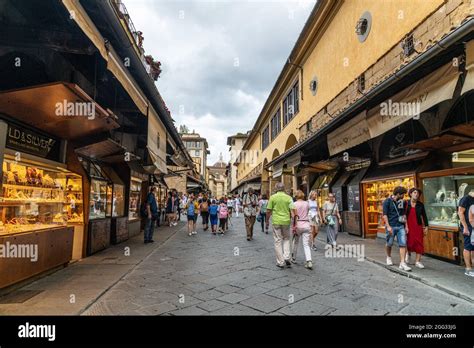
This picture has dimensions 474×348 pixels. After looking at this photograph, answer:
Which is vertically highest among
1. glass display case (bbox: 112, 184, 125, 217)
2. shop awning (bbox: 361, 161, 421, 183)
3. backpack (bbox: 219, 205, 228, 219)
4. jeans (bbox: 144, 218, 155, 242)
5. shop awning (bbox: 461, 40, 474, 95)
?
shop awning (bbox: 461, 40, 474, 95)

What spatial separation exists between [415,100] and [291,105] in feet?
43.8

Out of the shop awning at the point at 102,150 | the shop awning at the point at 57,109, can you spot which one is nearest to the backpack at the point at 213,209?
the shop awning at the point at 102,150

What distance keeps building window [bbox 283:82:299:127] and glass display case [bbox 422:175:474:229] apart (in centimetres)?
1068

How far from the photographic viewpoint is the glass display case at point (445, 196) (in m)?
6.30

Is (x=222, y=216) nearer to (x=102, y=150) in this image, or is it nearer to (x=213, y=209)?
(x=213, y=209)

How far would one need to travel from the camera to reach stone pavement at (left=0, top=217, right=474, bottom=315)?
11.9 feet

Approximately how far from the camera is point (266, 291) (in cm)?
432

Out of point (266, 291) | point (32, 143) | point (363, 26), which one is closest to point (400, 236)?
point (266, 291)

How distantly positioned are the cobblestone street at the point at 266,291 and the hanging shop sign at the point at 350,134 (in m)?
3.31

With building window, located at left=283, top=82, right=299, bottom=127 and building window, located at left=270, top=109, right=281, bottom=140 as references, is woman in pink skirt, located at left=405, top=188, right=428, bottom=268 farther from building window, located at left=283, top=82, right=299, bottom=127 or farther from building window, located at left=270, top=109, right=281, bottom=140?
building window, located at left=270, top=109, right=281, bottom=140

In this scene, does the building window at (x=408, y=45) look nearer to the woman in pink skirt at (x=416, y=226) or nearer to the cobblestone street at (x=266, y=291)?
the woman in pink skirt at (x=416, y=226)

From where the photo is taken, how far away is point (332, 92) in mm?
12133

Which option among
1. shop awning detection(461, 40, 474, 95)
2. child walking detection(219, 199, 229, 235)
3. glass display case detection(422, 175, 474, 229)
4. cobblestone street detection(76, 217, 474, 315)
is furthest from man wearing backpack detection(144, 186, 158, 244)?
shop awning detection(461, 40, 474, 95)

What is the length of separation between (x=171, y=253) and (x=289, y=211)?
3450mm
